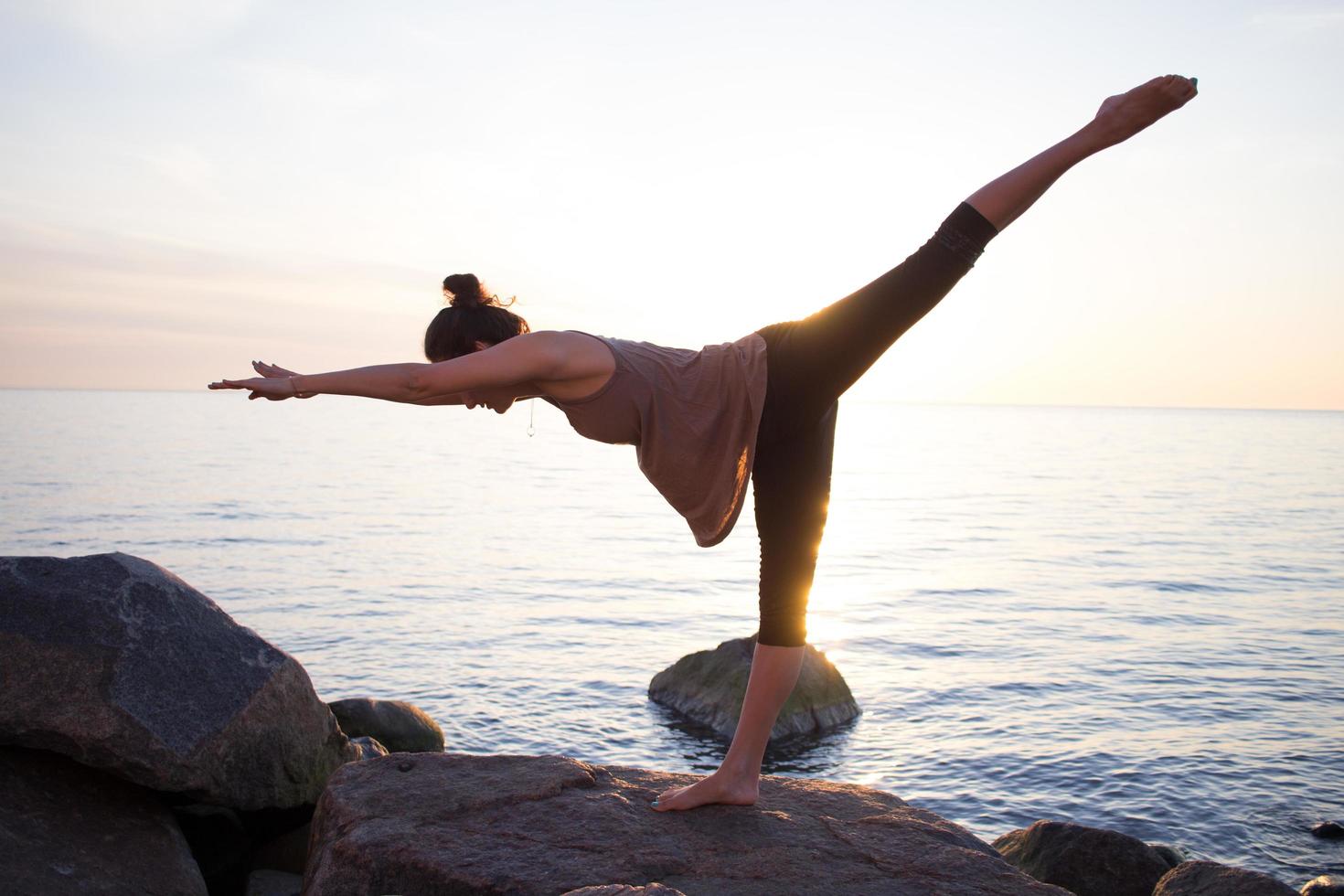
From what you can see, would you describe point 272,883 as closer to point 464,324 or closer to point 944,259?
point 464,324

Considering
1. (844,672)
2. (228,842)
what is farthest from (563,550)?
(228,842)

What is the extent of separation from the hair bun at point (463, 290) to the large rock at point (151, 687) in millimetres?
2319

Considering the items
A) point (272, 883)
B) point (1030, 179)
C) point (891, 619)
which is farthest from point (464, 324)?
point (891, 619)

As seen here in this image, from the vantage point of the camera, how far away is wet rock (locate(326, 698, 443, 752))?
314 inches

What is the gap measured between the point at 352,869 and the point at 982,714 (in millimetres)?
8217

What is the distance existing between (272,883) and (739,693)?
5.30m

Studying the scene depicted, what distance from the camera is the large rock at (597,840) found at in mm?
3865

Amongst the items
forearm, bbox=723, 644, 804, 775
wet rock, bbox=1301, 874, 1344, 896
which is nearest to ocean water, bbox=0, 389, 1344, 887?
wet rock, bbox=1301, 874, 1344, 896

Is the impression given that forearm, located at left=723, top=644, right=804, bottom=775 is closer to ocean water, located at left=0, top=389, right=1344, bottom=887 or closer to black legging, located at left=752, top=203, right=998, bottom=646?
black legging, located at left=752, top=203, right=998, bottom=646

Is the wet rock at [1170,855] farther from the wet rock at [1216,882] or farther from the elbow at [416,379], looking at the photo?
the elbow at [416,379]

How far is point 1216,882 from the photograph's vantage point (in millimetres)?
5312

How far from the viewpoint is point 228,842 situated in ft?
19.1

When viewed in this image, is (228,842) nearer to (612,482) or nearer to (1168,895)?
(1168,895)

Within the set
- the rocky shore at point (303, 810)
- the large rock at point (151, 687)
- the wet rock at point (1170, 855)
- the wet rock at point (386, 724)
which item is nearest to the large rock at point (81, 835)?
the rocky shore at point (303, 810)
